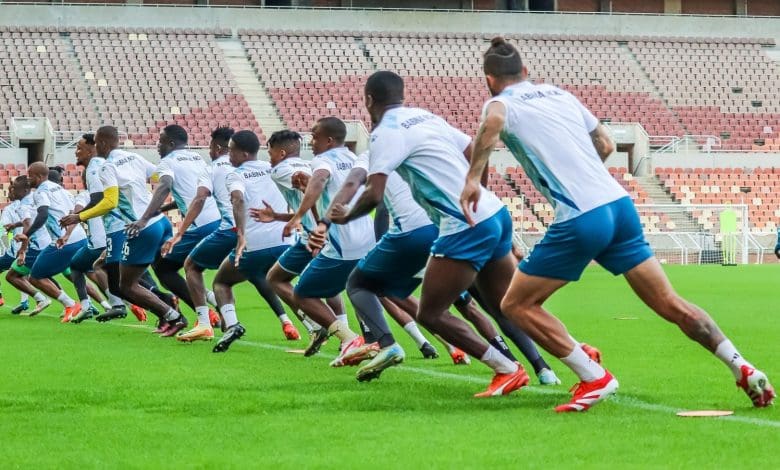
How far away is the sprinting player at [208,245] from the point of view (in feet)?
43.7

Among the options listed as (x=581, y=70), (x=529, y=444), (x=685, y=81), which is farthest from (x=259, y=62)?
(x=529, y=444)

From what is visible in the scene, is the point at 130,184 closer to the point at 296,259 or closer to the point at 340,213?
the point at 296,259

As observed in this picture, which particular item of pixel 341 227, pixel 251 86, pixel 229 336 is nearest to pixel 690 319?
pixel 341 227

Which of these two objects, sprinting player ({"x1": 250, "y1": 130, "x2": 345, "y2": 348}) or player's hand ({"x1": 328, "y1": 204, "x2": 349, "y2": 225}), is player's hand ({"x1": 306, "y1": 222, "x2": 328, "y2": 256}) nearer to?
player's hand ({"x1": 328, "y1": 204, "x2": 349, "y2": 225})

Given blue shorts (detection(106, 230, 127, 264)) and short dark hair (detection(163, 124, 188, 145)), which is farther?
blue shorts (detection(106, 230, 127, 264))

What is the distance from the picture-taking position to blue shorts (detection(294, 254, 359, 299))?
34.2ft

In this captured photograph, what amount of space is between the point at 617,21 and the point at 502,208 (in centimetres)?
4599

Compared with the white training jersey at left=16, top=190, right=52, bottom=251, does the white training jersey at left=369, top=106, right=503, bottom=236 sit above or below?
above

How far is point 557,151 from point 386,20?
144 feet

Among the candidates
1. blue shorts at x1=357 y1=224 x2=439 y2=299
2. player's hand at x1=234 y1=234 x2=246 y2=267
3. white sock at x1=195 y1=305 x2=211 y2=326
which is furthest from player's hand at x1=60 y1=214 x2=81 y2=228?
blue shorts at x1=357 y1=224 x2=439 y2=299

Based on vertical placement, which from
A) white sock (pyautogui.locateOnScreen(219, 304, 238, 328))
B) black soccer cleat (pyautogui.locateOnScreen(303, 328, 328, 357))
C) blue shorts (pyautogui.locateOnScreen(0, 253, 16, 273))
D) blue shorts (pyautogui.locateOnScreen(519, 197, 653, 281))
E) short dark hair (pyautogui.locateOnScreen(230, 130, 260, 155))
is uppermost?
blue shorts (pyautogui.locateOnScreen(519, 197, 653, 281))

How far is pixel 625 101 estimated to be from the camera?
159 ft

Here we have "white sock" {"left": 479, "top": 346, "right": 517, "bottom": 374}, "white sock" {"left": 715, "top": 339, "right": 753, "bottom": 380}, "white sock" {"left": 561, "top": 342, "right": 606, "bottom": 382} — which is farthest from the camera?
"white sock" {"left": 479, "top": 346, "right": 517, "bottom": 374}

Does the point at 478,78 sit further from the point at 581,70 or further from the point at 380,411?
the point at 380,411
